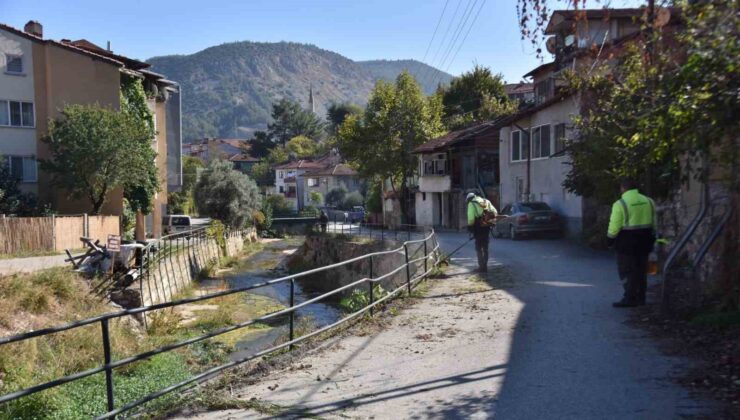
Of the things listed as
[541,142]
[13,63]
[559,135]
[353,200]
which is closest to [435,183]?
[541,142]

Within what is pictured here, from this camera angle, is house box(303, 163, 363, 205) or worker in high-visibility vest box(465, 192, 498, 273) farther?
house box(303, 163, 363, 205)

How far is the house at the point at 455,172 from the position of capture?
4159cm

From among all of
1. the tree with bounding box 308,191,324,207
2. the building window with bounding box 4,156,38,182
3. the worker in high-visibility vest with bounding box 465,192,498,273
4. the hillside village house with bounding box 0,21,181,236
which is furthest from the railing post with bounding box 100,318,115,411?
the tree with bounding box 308,191,324,207

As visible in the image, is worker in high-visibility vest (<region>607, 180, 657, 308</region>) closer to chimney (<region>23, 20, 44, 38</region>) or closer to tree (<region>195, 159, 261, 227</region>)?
chimney (<region>23, 20, 44, 38</region>)

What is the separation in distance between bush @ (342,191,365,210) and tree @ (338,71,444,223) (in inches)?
1169

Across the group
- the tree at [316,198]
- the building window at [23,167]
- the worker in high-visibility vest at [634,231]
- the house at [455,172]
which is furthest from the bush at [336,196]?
the worker in high-visibility vest at [634,231]

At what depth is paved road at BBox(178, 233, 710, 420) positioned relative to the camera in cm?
559

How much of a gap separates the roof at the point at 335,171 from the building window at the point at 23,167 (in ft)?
170

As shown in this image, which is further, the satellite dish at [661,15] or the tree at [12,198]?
the tree at [12,198]

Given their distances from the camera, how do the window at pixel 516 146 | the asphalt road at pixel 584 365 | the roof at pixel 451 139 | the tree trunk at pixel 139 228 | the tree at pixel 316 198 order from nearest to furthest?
the asphalt road at pixel 584 365, the window at pixel 516 146, the tree trunk at pixel 139 228, the roof at pixel 451 139, the tree at pixel 316 198

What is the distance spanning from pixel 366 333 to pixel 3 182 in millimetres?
26047

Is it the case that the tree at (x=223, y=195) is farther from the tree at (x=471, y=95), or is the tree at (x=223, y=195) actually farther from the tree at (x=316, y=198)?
the tree at (x=316, y=198)

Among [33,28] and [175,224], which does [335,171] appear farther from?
[33,28]

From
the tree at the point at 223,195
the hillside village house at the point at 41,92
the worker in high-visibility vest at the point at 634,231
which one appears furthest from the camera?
the tree at the point at 223,195
